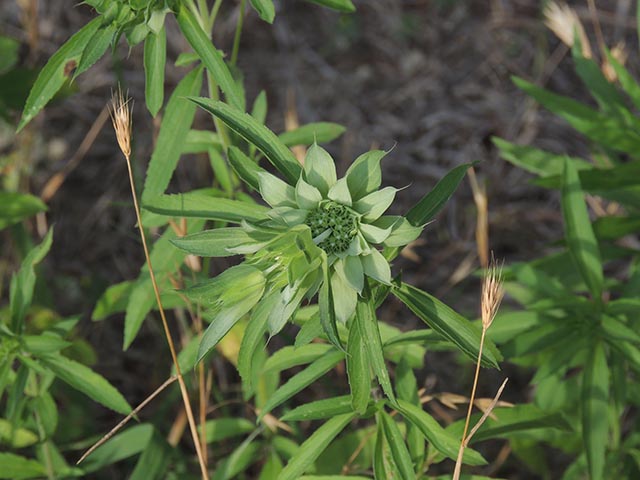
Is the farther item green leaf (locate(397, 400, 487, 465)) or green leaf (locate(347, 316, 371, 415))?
green leaf (locate(397, 400, 487, 465))

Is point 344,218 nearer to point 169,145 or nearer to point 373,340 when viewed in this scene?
point 373,340

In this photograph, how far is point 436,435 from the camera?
1.75 metres

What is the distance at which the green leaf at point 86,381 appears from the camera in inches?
82.6

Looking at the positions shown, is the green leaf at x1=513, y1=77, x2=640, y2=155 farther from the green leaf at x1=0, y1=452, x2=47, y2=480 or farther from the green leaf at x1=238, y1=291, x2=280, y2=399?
the green leaf at x1=0, y1=452, x2=47, y2=480

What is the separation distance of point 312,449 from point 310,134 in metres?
0.97

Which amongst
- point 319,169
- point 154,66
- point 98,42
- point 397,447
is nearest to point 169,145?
point 154,66

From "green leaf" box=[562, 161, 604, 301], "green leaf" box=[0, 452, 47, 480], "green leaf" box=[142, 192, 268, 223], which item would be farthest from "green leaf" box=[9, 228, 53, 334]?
"green leaf" box=[562, 161, 604, 301]

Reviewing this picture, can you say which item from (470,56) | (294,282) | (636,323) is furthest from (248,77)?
(294,282)

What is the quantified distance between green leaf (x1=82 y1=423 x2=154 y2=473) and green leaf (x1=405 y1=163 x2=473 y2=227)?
4.18ft

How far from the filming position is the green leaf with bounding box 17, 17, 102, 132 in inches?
70.9

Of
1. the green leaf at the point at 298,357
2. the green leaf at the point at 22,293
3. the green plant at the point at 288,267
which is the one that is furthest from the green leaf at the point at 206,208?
the green leaf at the point at 22,293

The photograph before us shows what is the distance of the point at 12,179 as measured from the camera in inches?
130

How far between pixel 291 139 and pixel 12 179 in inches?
62.9

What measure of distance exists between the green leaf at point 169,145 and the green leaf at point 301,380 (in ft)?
1.87
